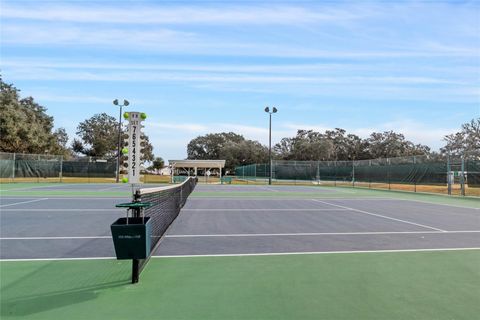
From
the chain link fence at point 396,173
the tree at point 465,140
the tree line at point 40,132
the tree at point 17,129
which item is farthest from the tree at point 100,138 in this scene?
the tree at point 465,140

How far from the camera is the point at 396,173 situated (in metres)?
33.2

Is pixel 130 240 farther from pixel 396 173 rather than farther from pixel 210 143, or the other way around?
pixel 210 143

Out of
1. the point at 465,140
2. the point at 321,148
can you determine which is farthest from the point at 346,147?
the point at 465,140

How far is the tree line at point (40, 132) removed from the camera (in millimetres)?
41938

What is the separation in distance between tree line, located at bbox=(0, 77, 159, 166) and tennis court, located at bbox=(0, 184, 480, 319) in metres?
36.8

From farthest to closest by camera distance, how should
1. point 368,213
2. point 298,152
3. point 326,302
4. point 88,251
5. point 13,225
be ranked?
point 298,152
point 368,213
point 13,225
point 88,251
point 326,302

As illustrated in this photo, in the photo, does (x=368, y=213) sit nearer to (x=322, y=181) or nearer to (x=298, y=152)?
(x=322, y=181)

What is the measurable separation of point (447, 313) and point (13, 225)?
967 cm

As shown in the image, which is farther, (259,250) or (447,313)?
(259,250)

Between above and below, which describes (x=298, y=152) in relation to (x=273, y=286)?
above

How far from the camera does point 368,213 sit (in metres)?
13.7

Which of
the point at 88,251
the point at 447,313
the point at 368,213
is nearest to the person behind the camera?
the point at 447,313

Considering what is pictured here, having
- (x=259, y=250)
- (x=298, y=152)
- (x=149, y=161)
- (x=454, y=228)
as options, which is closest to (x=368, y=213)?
(x=454, y=228)

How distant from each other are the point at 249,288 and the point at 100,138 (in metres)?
71.2
